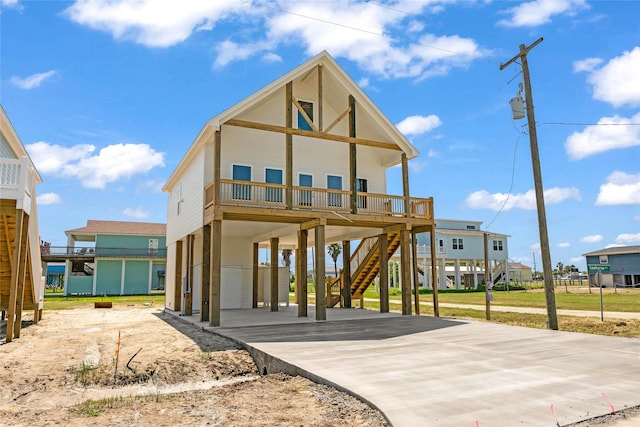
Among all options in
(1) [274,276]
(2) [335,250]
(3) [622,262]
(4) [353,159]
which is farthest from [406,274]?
(3) [622,262]

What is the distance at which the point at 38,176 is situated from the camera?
722 inches

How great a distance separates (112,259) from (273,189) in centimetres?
3663

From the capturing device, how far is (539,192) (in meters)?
14.6

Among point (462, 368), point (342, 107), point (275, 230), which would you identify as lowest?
point (462, 368)

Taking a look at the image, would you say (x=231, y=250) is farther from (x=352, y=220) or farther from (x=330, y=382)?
(x=330, y=382)

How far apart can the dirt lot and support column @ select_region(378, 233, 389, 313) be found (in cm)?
829

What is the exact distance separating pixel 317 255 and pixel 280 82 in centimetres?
629

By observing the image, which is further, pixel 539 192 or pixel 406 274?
pixel 406 274

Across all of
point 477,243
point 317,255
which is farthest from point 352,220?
point 477,243

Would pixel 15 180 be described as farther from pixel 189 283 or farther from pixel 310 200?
pixel 310 200

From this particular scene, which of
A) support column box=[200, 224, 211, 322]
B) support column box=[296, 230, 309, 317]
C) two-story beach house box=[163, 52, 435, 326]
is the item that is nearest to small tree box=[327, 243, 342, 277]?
two-story beach house box=[163, 52, 435, 326]

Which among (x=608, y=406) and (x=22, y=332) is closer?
(x=608, y=406)

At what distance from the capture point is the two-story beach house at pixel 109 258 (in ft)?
150

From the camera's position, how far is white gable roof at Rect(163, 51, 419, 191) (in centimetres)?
1503
